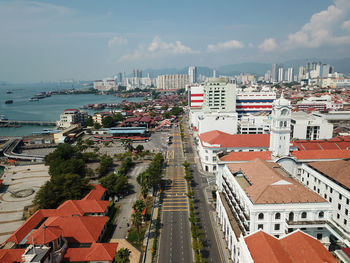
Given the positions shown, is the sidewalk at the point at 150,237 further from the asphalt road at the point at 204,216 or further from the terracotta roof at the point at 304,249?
the terracotta roof at the point at 304,249

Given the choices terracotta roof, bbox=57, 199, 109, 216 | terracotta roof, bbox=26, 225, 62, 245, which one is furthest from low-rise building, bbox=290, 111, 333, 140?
terracotta roof, bbox=26, 225, 62, 245

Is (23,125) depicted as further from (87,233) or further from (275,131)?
(275,131)

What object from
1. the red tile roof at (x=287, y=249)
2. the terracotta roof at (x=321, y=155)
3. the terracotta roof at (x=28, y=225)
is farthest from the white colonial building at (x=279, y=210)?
the terracotta roof at (x=28, y=225)

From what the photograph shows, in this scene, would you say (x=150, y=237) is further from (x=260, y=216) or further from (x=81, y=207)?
(x=260, y=216)

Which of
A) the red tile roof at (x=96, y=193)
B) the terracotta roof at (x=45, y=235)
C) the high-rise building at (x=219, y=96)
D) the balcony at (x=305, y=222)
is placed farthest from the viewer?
the high-rise building at (x=219, y=96)

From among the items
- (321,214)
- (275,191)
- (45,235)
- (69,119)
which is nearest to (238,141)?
(275,191)

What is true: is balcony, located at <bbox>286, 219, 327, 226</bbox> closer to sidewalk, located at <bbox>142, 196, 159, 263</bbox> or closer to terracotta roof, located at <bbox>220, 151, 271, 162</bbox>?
sidewalk, located at <bbox>142, 196, 159, 263</bbox>
